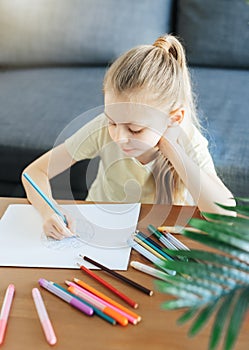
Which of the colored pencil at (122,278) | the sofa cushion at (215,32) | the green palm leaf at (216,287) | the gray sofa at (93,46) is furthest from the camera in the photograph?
the sofa cushion at (215,32)

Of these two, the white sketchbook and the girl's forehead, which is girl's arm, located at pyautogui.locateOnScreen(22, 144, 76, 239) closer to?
the white sketchbook

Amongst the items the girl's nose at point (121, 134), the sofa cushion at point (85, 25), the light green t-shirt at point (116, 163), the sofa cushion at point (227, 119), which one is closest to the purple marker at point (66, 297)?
the girl's nose at point (121, 134)

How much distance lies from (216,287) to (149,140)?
67 cm

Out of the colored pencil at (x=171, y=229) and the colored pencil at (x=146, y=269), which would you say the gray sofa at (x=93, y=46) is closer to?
the colored pencil at (x=171, y=229)

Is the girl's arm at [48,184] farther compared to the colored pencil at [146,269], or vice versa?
the girl's arm at [48,184]

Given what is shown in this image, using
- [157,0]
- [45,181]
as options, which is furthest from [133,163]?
[157,0]

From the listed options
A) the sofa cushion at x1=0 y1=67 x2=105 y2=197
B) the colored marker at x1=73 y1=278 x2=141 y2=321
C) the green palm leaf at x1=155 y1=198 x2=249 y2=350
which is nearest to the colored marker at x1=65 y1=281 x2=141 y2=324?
the colored marker at x1=73 y1=278 x2=141 y2=321

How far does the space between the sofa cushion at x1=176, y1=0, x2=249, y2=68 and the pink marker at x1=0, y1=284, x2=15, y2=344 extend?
58.7 inches

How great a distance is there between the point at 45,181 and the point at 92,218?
0.19 meters

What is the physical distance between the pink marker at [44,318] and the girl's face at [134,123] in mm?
380

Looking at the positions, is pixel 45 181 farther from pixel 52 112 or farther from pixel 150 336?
pixel 52 112

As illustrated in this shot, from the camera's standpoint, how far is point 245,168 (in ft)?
5.31

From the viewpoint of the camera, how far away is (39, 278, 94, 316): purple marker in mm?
892

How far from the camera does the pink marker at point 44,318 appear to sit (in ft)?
2.76
